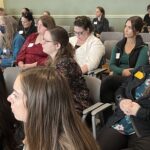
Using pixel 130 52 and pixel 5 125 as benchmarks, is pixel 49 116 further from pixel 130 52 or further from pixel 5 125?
pixel 130 52

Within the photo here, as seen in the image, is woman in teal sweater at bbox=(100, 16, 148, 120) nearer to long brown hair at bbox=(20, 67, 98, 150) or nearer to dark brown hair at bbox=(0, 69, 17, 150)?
dark brown hair at bbox=(0, 69, 17, 150)

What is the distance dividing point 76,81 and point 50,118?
4.38ft

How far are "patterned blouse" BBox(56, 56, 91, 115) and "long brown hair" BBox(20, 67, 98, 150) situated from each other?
123cm

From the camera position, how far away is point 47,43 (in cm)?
265

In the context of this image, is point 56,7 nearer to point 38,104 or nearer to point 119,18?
point 119,18

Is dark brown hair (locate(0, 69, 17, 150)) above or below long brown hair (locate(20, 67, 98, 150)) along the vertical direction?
below

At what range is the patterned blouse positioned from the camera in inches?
93.6

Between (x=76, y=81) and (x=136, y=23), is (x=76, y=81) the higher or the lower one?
the lower one

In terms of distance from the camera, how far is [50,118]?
3.62ft

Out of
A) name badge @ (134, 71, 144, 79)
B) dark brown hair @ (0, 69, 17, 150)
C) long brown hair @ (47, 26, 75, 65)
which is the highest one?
long brown hair @ (47, 26, 75, 65)

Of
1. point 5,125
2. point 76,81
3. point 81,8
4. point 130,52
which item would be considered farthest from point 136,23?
point 81,8

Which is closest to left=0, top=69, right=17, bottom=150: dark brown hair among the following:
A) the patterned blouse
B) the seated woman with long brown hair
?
the patterned blouse

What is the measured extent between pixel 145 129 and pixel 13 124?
0.95 meters

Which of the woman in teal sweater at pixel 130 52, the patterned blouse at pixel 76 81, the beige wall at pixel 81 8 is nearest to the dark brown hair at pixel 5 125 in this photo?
the patterned blouse at pixel 76 81
